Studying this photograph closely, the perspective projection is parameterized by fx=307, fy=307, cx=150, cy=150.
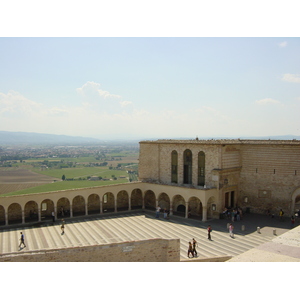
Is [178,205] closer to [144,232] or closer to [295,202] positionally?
[144,232]

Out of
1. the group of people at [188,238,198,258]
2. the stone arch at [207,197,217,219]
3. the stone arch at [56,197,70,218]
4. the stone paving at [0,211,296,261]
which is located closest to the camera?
the group of people at [188,238,198,258]

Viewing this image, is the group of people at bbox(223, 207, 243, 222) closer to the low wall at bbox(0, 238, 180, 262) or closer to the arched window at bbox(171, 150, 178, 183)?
the arched window at bbox(171, 150, 178, 183)

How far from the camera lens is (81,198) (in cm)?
2972

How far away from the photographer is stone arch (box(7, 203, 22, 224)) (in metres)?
26.0

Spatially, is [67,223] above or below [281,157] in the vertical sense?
below

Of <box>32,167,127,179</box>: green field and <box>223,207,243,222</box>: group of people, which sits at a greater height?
<box>223,207,243,222</box>: group of people

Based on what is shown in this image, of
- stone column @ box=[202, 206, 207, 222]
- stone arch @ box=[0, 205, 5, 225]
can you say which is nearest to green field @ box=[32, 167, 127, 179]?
stone arch @ box=[0, 205, 5, 225]

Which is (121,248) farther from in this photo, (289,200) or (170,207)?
(289,200)

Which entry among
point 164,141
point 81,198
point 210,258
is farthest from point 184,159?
point 210,258

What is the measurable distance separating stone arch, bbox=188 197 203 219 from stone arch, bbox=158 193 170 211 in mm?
2791

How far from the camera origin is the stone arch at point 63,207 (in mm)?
28125

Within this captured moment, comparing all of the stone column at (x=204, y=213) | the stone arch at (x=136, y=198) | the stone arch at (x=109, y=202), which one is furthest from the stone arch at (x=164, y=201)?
the stone column at (x=204, y=213)

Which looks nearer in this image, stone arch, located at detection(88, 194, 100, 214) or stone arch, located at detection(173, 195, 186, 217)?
stone arch, located at detection(173, 195, 186, 217)

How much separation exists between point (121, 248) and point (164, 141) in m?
18.8
